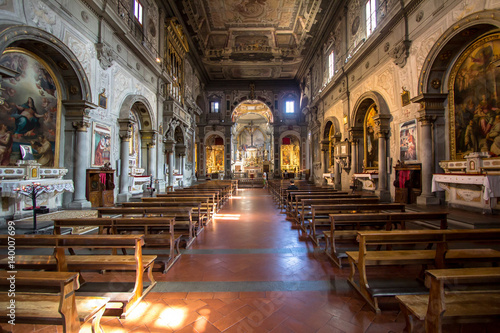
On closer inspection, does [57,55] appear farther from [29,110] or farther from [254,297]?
[254,297]

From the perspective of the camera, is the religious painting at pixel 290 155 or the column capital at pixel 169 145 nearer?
the column capital at pixel 169 145

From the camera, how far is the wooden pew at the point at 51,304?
157 centimetres

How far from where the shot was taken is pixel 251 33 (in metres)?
19.3

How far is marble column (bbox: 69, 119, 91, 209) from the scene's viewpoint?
24.7ft

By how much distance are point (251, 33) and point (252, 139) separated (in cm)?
1934

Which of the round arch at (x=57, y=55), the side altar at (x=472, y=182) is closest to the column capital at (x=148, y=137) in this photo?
the round arch at (x=57, y=55)

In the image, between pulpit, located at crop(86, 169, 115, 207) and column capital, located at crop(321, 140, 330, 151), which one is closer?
pulpit, located at crop(86, 169, 115, 207)

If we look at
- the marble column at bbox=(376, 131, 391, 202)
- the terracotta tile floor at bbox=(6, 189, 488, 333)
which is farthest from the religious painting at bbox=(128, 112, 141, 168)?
the marble column at bbox=(376, 131, 391, 202)

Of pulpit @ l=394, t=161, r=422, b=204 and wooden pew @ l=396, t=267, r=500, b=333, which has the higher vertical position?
pulpit @ l=394, t=161, r=422, b=204

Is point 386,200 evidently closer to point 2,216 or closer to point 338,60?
point 338,60

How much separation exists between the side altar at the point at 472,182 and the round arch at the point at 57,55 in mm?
11263

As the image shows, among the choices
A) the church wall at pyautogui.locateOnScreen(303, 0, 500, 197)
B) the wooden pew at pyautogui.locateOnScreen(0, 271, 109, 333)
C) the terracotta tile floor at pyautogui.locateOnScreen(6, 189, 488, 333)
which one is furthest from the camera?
the church wall at pyautogui.locateOnScreen(303, 0, 500, 197)

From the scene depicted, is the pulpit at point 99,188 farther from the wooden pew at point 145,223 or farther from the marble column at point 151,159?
the wooden pew at point 145,223

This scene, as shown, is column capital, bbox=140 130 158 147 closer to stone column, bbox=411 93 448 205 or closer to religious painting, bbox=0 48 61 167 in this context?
religious painting, bbox=0 48 61 167
